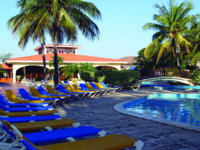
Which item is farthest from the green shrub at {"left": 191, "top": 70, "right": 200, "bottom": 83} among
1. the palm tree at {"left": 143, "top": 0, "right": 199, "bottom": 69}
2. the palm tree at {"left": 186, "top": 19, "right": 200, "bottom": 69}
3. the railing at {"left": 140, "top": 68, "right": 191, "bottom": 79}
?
the palm tree at {"left": 186, "top": 19, "right": 200, "bottom": 69}

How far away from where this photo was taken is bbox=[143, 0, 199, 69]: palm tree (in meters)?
21.0

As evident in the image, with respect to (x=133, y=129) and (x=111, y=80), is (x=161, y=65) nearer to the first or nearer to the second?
(x=111, y=80)

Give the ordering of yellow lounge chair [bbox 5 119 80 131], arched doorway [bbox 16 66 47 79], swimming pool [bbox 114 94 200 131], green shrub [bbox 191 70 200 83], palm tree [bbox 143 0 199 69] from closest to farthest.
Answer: yellow lounge chair [bbox 5 119 80 131] → swimming pool [bbox 114 94 200 131] → green shrub [bbox 191 70 200 83] → palm tree [bbox 143 0 199 69] → arched doorway [bbox 16 66 47 79]

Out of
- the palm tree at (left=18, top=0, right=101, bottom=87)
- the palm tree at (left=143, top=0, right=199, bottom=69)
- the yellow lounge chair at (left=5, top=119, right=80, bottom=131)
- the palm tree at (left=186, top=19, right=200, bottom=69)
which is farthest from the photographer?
the palm tree at (left=186, top=19, right=200, bottom=69)

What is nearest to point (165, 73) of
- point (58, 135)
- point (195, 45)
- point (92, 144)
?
point (195, 45)

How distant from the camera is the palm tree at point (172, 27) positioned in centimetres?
2095

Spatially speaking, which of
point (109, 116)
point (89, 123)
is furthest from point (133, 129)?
point (109, 116)

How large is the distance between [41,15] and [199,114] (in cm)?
946

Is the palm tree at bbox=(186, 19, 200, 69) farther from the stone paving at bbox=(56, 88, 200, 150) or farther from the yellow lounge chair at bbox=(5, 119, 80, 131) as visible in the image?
the yellow lounge chair at bbox=(5, 119, 80, 131)

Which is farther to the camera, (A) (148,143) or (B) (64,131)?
(A) (148,143)

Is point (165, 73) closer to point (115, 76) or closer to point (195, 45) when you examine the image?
point (195, 45)

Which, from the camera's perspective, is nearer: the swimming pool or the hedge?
the swimming pool

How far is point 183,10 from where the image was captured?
2133 cm

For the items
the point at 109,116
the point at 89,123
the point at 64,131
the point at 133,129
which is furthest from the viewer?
the point at 109,116
